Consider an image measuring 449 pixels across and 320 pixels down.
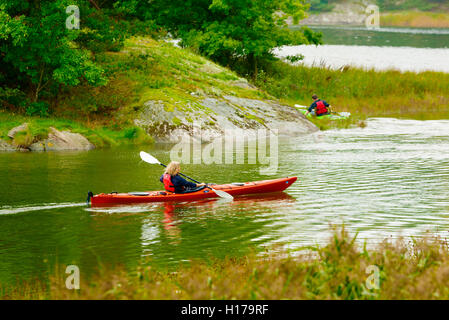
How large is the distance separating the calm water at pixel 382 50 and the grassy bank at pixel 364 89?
19.1ft

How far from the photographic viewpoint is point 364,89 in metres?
37.6

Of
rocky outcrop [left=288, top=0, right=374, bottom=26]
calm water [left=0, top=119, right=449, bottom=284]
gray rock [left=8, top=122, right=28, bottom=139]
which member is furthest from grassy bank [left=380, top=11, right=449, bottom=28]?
gray rock [left=8, top=122, right=28, bottom=139]

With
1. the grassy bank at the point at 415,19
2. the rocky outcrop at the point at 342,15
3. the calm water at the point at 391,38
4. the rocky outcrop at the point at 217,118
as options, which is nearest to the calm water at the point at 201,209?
the rocky outcrop at the point at 217,118

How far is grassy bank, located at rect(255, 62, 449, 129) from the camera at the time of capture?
35438 millimetres

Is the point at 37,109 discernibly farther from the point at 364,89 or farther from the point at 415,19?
the point at 415,19

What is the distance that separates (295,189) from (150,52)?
1693 cm

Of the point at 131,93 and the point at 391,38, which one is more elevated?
the point at 391,38

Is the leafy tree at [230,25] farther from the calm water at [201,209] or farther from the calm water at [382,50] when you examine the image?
the calm water at [201,209]

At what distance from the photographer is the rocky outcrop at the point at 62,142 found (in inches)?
912

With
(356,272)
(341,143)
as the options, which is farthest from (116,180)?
(356,272)

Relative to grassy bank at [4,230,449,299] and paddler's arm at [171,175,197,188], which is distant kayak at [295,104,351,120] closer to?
paddler's arm at [171,175,197,188]

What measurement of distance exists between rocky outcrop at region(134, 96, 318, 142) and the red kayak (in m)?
9.99

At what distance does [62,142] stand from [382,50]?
52991 millimetres

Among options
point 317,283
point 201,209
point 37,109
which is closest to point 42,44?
point 37,109
